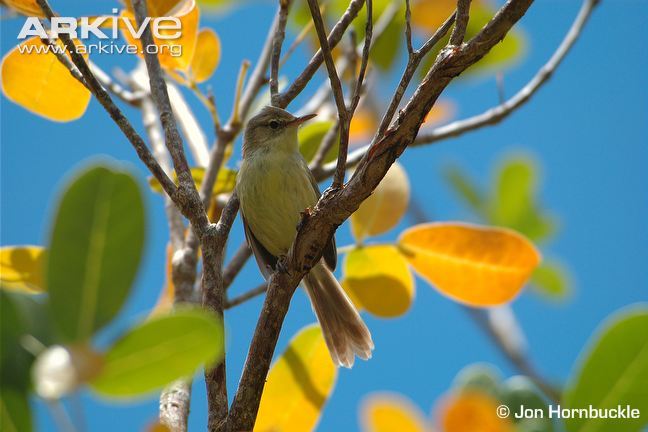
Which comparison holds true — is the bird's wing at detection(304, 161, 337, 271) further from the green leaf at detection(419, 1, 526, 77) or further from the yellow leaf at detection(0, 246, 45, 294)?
the yellow leaf at detection(0, 246, 45, 294)

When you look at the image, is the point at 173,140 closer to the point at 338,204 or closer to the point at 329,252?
the point at 338,204

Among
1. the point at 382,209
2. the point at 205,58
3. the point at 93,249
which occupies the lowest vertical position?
the point at 93,249

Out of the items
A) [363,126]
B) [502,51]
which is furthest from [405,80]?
[363,126]

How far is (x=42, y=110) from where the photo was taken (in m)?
3.11

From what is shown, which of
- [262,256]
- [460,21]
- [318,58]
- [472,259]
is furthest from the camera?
[262,256]

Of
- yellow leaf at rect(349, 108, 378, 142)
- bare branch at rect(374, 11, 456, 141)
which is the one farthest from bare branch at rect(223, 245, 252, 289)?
yellow leaf at rect(349, 108, 378, 142)

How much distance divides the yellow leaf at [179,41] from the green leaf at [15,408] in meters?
2.33

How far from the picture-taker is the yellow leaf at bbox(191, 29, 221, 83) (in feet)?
11.7

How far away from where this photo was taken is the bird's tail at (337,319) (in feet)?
13.1

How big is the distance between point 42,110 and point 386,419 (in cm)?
228

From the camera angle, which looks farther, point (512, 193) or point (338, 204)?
point (512, 193)

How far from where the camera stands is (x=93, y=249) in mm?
1205

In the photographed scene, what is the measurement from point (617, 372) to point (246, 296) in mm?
2225

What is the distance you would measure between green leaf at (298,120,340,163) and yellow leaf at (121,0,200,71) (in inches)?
27.0
